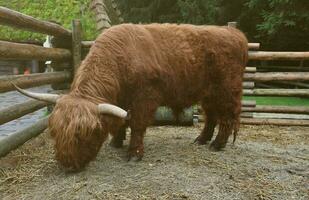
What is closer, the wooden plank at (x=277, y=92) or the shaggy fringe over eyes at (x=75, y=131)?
the shaggy fringe over eyes at (x=75, y=131)

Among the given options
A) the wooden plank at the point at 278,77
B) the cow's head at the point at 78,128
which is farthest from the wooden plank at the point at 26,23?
the wooden plank at the point at 278,77

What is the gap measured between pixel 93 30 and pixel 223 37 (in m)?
6.17

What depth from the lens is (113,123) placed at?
4074 mm

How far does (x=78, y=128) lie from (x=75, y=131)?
1.4 inches

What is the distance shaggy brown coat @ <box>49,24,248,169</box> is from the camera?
152 inches

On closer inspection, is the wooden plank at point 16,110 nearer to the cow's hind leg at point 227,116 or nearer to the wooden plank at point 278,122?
the cow's hind leg at point 227,116

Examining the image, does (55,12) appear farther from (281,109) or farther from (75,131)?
(75,131)

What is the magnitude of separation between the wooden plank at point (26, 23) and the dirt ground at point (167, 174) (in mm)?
1470

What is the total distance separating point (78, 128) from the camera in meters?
3.78

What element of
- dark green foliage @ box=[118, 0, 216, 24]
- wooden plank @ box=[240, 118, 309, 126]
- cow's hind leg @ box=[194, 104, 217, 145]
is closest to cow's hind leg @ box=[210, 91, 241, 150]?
cow's hind leg @ box=[194, 104, 217, 145]

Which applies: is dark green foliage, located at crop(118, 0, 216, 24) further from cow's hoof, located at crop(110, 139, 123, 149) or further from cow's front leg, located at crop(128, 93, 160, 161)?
cow's front leg, located at crop(128, 93, 160, 161)

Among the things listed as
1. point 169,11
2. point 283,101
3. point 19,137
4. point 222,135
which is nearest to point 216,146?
point 222,135

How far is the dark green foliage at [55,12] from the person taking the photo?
11096 millimetres

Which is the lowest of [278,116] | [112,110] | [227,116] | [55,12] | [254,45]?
[278,116]
